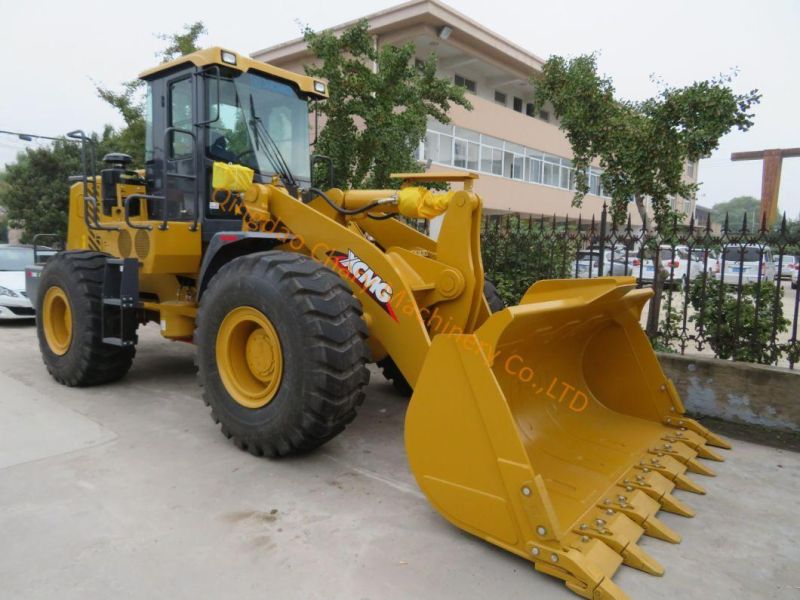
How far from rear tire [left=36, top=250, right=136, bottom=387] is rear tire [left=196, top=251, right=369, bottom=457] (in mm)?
2060

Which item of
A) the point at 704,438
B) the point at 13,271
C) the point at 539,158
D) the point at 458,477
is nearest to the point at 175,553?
the point at 458,477

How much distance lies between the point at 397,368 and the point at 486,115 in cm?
1982

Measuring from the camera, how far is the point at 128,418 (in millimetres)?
4645

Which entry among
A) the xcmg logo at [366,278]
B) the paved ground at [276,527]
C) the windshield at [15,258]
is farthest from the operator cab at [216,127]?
the windshield at [15,258]

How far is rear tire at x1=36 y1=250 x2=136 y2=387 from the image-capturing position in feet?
17.1

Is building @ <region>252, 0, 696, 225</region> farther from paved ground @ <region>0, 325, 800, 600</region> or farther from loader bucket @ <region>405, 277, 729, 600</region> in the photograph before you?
paved ground @ <region>0, 325, 800, 600</region>

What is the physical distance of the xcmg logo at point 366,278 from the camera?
3611 millimetres

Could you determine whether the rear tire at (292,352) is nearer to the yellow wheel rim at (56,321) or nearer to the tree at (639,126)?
the yellow wheel rim at (56,321)

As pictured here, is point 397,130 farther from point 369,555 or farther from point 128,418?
point 369,555

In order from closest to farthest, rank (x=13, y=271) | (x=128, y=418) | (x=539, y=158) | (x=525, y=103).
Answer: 1. (x=128, y=418)
2. (x=13, y=271)
3. (x=539, y=158)
4. (x=525, y=103)

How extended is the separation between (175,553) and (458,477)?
1.41 metres

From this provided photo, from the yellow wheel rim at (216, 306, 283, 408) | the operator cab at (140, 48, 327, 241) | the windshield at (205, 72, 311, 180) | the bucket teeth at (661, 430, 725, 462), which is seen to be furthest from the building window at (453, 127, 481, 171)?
the yellow wheel rim at (216, 306, 283, 408)

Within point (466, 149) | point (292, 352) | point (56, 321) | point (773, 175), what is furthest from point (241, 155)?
point (466, 149)

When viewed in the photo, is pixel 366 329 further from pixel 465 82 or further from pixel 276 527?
pixel 465 82
